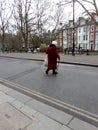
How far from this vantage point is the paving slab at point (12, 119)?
10.3 ft

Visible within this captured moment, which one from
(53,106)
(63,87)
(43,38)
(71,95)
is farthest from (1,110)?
(43,38)

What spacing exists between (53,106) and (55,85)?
2081 millimetres

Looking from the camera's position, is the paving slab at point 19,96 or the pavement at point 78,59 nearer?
the paving slab at point 19,96

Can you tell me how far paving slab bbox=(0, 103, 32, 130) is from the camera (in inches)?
123

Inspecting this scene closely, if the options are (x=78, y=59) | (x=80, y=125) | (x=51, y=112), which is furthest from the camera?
(x=78, y=59)

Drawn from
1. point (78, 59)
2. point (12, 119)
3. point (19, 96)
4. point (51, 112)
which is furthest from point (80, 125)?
point (78, 59)

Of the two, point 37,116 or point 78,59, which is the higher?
point 78,59

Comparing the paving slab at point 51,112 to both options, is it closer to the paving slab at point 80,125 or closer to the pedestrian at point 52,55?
the paving slab at point 80,125

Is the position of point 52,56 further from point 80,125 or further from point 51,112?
point 80,125

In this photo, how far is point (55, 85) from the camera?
20.2ft

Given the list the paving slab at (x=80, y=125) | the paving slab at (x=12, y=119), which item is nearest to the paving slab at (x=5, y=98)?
the paving slab at (x=12, y=119)

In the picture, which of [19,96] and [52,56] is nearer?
[19,96]

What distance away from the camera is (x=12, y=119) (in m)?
3.43

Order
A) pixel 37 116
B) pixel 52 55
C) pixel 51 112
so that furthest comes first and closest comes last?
pixel 52 55 < pixel 51 112 < pixel 37 116
